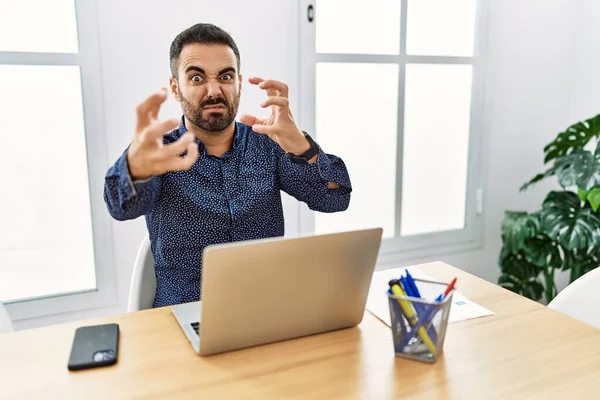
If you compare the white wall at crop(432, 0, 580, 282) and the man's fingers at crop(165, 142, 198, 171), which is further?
the white wall at crop(432, 0, 580, 282)

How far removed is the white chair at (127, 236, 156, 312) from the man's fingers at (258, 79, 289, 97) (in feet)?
1.69

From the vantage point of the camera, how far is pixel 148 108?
959mm

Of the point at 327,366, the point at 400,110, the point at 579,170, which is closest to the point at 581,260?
the point at 579,170

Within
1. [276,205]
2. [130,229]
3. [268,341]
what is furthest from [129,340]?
[130,229]

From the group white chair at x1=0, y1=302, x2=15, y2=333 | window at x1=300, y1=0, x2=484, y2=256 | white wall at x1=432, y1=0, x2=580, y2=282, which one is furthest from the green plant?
white chair at x1=0, y1=302, x2=15, y2=333

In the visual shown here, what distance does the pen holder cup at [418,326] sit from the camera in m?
0.89

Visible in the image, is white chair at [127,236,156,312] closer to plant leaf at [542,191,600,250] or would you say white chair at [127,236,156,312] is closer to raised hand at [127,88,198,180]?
raised hand at [127,88,198,180]

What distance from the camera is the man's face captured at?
1.38m

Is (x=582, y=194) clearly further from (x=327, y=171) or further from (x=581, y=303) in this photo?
(x=327, y=171)

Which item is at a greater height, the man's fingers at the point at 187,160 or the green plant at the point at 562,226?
the man's fingers at the point at 187,160

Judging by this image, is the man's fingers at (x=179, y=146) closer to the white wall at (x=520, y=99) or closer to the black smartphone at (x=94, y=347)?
the black smartphone at (x=94, y=347)

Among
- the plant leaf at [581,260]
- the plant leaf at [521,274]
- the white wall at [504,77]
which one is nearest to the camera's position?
the white wall at [504,77]

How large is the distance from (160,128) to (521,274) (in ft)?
7.01

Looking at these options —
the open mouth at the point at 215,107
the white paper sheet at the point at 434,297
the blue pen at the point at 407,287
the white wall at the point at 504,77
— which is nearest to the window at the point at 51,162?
the white wall at the point at 504,77
